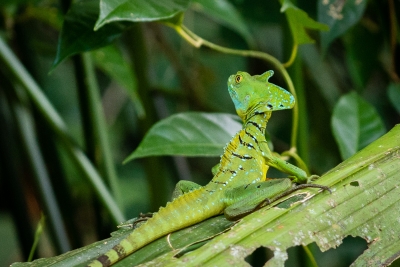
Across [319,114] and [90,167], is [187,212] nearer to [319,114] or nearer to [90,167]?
[90,167]

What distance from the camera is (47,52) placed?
297 centimetres

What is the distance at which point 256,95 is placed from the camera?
1426 millimetres

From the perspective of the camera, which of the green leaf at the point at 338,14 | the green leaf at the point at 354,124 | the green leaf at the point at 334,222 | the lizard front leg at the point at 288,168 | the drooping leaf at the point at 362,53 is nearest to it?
the green leaf at the point at 334,222

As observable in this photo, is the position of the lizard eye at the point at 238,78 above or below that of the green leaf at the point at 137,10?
below

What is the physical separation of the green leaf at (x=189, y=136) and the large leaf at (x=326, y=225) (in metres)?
0.43

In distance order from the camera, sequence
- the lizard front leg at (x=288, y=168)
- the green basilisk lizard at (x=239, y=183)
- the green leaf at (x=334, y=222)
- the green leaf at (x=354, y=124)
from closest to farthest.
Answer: the green leaf at (x=334, y=222)
the green basilisk lizard at (x=239, y=183)
the lizard front leg at (x=288, y=168)
the green leaf at (x=354, y=124)

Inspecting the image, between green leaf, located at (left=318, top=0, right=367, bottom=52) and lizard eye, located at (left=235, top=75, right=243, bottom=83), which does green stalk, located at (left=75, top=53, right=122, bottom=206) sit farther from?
green leaf, located at (left=318, top=0, right=367, bottom=52)

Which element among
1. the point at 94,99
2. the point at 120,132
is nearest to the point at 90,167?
the point at 94,99

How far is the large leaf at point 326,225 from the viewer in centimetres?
88

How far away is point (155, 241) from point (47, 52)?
227 cm

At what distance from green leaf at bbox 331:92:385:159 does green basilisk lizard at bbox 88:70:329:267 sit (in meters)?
0.36

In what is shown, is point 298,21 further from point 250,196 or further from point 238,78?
point 250,196

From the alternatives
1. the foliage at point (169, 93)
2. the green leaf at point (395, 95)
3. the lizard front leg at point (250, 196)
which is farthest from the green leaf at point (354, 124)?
the lizard front leg at point (250, 196)

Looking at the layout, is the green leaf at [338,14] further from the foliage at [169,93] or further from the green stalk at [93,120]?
the green stalk at [93,120]
